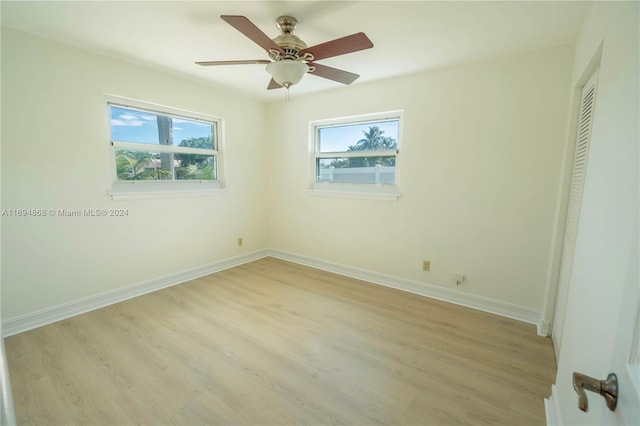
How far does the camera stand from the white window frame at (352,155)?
10.5 feet

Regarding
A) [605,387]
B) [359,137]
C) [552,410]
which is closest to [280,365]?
[552,410]

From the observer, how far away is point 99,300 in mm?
2707

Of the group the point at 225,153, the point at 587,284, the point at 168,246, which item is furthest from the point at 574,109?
the point at 168,246

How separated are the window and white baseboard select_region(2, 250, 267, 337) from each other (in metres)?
1.02

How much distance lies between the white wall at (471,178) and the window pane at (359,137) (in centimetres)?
19

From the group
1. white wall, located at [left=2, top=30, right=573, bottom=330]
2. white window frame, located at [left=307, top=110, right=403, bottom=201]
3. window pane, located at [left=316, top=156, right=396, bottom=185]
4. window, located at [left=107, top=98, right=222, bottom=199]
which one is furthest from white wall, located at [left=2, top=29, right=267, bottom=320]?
window pane, located at [left=316, top=156, right=396, bottom=185]

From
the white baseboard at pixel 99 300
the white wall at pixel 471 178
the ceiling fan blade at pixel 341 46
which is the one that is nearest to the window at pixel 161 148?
the white baseboard at pixel 99 300

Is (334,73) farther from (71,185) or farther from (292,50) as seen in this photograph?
(71,185)

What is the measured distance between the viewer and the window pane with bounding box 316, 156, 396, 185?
3.31m

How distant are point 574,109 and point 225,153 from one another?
11.6ft

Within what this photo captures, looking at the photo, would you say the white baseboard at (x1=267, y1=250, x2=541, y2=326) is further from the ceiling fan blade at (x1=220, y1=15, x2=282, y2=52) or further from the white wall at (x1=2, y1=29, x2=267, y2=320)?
the ceiling fan blade at (x1=220, y1=15, x2=282, y2=52)

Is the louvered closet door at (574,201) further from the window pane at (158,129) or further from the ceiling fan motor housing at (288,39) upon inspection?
the window pane at (158,129)

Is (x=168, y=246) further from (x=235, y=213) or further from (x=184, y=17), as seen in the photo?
(x=184, y=17)

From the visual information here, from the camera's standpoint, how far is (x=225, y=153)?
3693 mm
